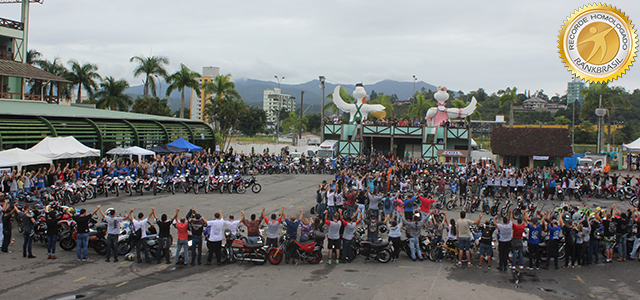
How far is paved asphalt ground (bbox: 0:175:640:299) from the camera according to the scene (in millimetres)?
9102

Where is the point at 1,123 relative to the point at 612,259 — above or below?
above

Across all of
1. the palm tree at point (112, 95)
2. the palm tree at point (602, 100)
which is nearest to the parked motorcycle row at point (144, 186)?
the palm tree at point (112, 95)

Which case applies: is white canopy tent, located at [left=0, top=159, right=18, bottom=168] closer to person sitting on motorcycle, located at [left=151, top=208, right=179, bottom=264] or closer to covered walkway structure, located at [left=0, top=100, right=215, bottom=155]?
covered walkway structure, located at [left=0, top=100, right=215, bottom=155]

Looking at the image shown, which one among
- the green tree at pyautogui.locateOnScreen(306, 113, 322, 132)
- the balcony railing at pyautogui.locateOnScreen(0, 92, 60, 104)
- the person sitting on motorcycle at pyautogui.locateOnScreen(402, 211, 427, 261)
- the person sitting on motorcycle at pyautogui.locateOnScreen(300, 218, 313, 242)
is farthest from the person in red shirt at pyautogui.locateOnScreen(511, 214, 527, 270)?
the green tree at pyautogui.locateOnScreen(306, 113, 322, 132)

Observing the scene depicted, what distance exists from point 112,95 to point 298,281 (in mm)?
48926

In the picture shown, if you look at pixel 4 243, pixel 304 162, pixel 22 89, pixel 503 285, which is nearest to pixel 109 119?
pixel 22 89

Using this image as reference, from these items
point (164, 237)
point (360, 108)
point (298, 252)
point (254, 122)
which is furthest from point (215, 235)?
A: point (254, 122)

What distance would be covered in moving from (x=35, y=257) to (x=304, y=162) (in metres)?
21.8

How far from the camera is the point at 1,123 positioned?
22391mm

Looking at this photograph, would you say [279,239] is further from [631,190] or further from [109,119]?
[109,119]

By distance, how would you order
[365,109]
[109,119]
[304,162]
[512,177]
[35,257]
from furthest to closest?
[365,109] < [304,162] < [109,119] < [512,177] < [35,257]

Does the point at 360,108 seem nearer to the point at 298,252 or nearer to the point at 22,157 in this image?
the point at 22,157

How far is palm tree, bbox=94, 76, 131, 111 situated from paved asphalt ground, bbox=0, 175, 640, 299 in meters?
42.4

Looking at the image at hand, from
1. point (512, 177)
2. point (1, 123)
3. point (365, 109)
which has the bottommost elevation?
point (512, 177)
